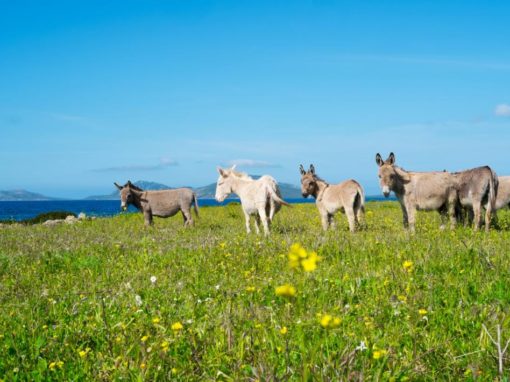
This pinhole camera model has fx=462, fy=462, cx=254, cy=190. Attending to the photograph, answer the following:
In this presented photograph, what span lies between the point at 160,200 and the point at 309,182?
26.9 feet

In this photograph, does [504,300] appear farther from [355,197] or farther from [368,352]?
[355,197]

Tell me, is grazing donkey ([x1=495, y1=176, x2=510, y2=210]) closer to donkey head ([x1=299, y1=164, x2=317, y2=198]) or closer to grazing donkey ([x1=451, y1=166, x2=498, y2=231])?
grazing donkey ([x1=451, y1=166, x2=498, y2=231])

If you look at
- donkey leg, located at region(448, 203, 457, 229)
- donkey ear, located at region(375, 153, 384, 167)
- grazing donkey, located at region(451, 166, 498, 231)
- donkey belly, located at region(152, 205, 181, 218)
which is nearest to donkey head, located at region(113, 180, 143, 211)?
donkey belly, located at region(152, 205, 181, 218)

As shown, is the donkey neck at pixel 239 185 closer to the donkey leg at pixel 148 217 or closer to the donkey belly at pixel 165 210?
the donkey belly at pixel 165 210

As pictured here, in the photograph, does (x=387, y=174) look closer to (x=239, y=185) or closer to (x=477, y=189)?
(x=477, y=189)

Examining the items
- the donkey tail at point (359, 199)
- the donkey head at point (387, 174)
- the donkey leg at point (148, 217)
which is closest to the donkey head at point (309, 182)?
the donkey tail at point (359, 199)

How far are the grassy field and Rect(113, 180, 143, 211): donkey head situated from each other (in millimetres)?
11673

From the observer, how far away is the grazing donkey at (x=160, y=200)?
2195cm

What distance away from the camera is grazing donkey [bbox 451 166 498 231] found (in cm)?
1430

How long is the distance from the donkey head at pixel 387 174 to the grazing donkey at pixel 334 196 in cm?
96

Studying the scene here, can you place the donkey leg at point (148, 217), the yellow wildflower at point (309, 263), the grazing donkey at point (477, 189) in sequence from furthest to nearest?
the donkey leg at point (148, 217), the grazing donkey at point (477, 189), the yellow wildflower at point (309, 263)

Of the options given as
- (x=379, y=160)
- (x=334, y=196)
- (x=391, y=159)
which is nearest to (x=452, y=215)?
(x=391, y=159)

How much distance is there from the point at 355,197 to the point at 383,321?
36.2 feet

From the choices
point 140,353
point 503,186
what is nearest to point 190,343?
point 140,353
